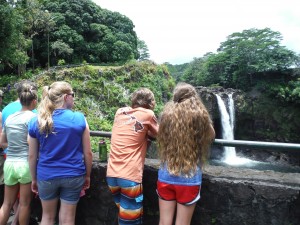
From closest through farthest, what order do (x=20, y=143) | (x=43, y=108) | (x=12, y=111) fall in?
(x=43, y=108) < (x=20, y=143) < (x=12, y=111)

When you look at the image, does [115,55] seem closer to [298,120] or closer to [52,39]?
[52,39]

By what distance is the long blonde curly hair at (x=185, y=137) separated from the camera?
8.02ft

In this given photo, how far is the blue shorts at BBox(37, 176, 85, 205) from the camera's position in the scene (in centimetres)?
254

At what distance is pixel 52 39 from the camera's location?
31.6 metres

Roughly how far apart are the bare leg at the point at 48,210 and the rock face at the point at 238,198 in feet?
2.29

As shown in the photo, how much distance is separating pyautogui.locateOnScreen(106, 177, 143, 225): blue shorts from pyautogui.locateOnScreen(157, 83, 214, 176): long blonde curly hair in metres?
0.34

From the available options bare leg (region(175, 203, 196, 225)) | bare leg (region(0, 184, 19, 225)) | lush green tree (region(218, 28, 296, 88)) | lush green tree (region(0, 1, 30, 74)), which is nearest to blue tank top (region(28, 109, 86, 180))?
bare leg (region(0, 184, 19, 225))

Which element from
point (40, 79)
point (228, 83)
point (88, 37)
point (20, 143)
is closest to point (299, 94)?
point (228, 83)

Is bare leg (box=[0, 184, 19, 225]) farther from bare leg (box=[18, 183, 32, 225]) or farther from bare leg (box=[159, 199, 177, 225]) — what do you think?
bare leg (box=[159, 199, 177, 225])

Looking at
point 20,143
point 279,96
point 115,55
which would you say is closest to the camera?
point 20,143

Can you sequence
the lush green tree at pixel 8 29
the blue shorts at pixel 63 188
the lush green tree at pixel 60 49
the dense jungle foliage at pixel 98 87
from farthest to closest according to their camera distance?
the lush green tree at pixel 60 49, the lush green tree at pixel 8 29, the dense jungle foliage at pixel 98 87, the blue shorts at pixel 63 188

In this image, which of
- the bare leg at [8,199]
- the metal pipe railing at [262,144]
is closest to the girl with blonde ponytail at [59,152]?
the bare leg at [8,199]

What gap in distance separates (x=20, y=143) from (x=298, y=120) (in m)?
26.6

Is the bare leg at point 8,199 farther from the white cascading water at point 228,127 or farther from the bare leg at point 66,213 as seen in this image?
the white cascading water at point 228,127
